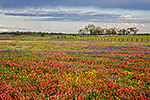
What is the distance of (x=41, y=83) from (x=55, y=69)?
10.2 feet

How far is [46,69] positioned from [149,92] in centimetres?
628

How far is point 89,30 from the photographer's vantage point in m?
172

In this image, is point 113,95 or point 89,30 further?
point 89,30

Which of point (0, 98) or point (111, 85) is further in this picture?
point (111, 85)

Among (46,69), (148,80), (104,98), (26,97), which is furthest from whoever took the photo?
(46,69)

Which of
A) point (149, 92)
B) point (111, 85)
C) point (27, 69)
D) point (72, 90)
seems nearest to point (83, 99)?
point (72, 90)

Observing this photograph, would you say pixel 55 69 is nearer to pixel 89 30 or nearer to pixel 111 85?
pixel 111 85

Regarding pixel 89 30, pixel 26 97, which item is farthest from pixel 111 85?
pixel 89 30

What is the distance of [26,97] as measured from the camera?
20.1ft

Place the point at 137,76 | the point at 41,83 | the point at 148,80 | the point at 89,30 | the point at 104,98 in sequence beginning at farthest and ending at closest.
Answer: the point at 89,30, the point at 137,76, the point at 148,80, the point at 41,83, the point at 104,98

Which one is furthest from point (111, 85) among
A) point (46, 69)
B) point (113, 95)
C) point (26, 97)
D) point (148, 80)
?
point (46, 69)

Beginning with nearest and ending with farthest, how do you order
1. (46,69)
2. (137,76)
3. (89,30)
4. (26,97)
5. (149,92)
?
(26,97) → (149,92) → (137,76) → (46,69) → (89,30)

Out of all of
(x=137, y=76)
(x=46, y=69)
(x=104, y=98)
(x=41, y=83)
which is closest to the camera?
(x=104, y=98)

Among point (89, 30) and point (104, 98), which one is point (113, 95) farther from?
point (89, 30)
